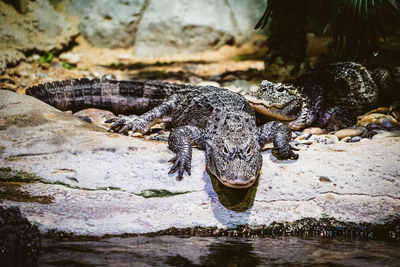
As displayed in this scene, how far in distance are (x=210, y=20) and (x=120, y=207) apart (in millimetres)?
A: 8406

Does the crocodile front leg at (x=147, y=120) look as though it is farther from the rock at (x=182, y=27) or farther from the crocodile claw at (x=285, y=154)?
the rock at (x=182, y=27)

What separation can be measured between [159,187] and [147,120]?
1843mm

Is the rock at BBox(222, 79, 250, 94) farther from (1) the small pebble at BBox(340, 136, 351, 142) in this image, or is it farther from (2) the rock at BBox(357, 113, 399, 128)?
(1) the small pebble at BBox(340, 136, 351, 142)

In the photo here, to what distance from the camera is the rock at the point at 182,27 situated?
34.5ft

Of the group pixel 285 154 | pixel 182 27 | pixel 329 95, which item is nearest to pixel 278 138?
pixel 285 154

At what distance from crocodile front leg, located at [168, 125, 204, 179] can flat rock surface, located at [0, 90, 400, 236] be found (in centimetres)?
9

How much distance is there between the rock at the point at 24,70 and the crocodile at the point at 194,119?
7.64 feet

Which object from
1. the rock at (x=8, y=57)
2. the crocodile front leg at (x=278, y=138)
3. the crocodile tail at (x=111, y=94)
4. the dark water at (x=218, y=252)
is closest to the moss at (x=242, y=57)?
the crocodile tail at (x=111, y=94)

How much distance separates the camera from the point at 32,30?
8.88 meters

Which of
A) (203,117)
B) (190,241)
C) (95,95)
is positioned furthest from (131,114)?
(190,241)

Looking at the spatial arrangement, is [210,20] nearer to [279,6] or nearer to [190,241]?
[279,6]

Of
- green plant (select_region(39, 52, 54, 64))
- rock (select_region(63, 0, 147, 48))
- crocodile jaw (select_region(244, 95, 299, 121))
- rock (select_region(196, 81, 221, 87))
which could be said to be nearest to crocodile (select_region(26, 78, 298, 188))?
crocodile jaw (select_region(244, 95, 299, 121))

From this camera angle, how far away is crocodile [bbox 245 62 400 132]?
5.63m

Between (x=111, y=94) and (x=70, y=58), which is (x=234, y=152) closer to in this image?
(x=111, y=94)
